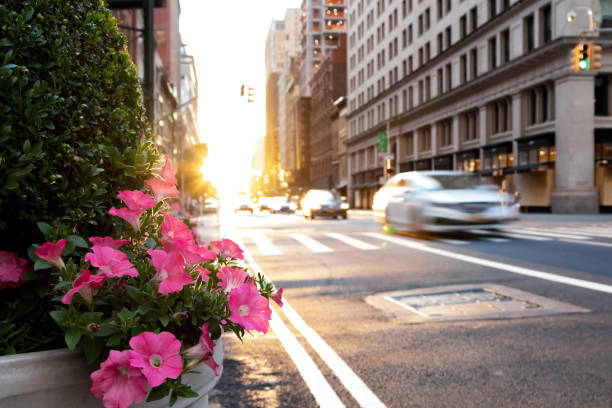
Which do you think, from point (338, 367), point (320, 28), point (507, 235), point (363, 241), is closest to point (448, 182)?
point (507, 235)

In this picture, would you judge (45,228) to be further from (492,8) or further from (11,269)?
(492,8)

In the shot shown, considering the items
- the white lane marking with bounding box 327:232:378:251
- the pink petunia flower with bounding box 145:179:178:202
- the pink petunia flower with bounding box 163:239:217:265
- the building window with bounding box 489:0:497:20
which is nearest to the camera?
the pink petunia flower with bounding box 163:239:217:265

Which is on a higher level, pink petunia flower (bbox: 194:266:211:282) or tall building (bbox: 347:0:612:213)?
tall building (bbox: 347:0:612:213)

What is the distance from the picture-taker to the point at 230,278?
2.14m

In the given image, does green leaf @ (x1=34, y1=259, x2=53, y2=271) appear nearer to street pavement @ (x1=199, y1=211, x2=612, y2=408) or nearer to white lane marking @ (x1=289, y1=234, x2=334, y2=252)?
street pavement @ (x1=199, y1=211, x2=612, y2=408)

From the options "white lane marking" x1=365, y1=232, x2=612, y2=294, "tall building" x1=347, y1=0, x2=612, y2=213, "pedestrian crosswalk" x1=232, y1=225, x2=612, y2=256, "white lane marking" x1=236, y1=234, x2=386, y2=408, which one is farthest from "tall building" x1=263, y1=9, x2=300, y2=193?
"white lane marking" x1=236, y1=234, x2=386, y2=408

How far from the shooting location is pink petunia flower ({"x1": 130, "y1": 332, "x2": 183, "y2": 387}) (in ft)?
5.36

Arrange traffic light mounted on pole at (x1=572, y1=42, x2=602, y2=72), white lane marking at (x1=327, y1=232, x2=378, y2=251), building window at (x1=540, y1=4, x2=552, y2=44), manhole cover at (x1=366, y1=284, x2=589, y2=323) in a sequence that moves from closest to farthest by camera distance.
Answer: manhole cover at (x1=366, y1=284, x2=589, y2=323) → white lane marking at (x1=327, y1=232, x2=378, y2=251) → traffic light mounted on pole at (x1=572, y1=42, x2=602, y2=72) → building window at (x1=540, y1=4, x2=552, y2=44)

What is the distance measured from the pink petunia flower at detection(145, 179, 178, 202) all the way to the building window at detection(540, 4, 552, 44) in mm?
35362

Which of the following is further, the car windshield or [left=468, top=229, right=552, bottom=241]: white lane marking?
the car windshield

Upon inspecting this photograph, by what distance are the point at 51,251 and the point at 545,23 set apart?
36.7 metres

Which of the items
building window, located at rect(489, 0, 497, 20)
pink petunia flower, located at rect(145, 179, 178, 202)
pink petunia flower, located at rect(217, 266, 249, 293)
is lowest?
pink petunia flower, located at rect(217, 266, 249, 293)

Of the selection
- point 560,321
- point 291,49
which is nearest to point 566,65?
point 560,321

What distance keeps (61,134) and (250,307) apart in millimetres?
1043
